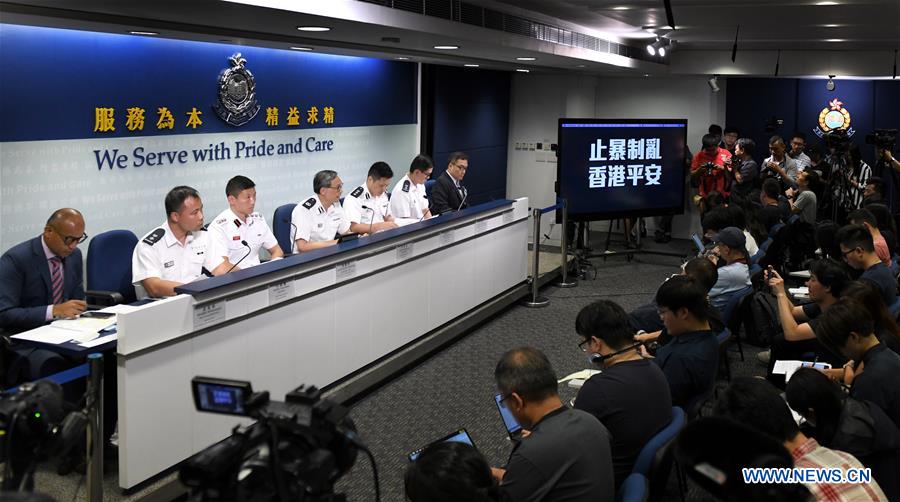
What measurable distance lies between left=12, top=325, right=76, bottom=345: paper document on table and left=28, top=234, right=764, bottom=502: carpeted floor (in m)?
0.70

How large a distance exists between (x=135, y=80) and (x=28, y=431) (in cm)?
503

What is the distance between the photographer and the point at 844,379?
13.2 ft

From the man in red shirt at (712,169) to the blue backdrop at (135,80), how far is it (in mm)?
4485

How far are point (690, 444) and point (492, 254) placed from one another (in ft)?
20.0

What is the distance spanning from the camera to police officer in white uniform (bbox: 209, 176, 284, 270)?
19.6 feet

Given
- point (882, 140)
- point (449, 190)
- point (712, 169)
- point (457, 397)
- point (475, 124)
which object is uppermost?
point (475, 124)

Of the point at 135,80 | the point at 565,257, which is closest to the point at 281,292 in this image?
the point at 135,80

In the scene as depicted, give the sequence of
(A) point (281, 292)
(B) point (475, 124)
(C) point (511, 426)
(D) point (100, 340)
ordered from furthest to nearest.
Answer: (B) point (475, 124), (A) point (281, 292), (D) point (100, 340), (C) point (511, 426)

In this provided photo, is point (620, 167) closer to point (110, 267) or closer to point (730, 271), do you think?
point (730, 271)

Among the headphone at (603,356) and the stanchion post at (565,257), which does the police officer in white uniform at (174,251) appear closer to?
the headphone at (603,356)

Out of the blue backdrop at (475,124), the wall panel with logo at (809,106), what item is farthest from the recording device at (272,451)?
the wall panel with logo at (809,106)

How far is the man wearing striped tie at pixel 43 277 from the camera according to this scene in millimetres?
4568

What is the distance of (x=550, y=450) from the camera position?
2.70 m

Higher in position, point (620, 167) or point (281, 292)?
point (620, 167)
